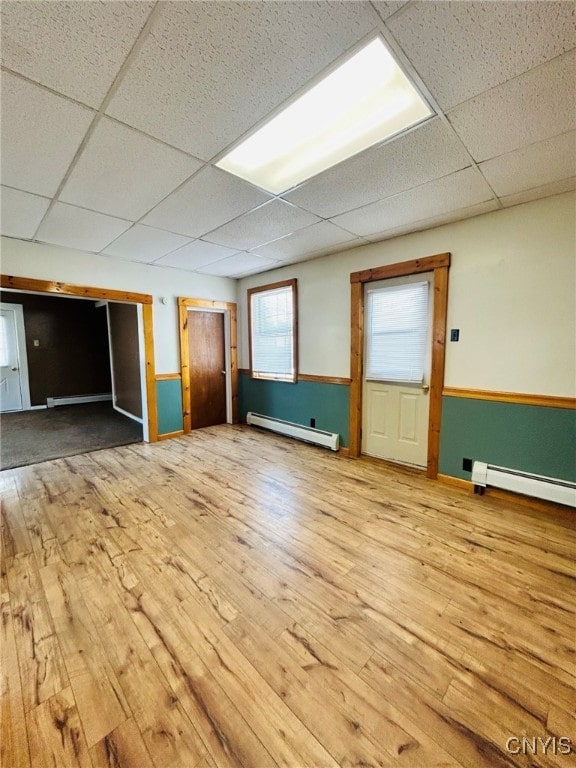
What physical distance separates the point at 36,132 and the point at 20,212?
1.35 metres

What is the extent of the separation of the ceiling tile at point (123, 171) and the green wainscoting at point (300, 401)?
277 centimetres

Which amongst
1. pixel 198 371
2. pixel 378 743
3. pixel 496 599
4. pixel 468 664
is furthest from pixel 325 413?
pixel 378 743

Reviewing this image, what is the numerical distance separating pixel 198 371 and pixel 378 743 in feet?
15.3

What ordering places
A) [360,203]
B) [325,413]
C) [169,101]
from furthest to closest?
[325,413] → [360,203] → [169,101]

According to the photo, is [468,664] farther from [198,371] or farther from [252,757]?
[198,371]

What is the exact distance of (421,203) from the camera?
249 centimetres

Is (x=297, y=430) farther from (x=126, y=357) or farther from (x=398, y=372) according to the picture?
(x=126, y=357)

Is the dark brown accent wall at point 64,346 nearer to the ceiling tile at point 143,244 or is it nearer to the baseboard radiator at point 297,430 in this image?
the ceiling tile at point 143,244

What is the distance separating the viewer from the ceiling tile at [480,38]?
1062mm

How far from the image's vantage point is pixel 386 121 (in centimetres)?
164

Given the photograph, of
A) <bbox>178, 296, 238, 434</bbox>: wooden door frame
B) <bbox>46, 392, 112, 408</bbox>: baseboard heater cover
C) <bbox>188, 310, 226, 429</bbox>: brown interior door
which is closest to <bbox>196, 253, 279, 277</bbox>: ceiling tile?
<bbox>178, 296, 238, 434</bbox>: wooden door frame

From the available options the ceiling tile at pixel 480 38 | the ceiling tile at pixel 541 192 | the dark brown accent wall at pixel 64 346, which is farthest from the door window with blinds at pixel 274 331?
the dark brown accent wall at pixel 64 346

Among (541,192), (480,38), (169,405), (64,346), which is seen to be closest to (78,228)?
(169,405)

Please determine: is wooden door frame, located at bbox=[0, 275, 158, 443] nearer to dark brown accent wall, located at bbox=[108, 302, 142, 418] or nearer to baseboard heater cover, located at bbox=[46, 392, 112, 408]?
dark brown accent wall, located at bbox=[108, 302, 142, 418]
